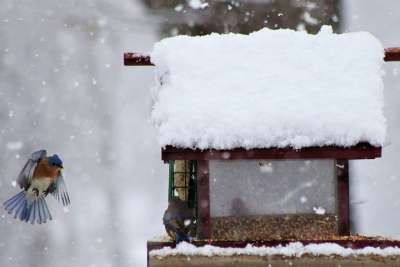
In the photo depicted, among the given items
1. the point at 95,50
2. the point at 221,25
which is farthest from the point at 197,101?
the point at 95,50

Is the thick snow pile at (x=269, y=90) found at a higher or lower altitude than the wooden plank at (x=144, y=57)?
lower

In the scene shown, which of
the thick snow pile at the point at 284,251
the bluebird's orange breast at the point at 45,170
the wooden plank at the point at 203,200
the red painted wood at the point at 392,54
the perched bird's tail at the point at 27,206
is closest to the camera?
the thick snow pile at the point at 284,251

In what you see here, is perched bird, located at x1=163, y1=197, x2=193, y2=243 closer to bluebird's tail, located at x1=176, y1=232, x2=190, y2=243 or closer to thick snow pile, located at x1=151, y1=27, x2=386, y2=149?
bluebird's tail, located at x1=176, y1=232, x2=190, y2=243

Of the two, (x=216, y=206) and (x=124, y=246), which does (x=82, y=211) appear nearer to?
(x=124, y=246)

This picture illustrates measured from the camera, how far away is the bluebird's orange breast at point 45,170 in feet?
19.3

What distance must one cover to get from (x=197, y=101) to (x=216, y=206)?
544mm

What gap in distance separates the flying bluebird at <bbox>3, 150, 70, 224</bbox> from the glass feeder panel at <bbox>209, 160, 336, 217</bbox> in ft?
4.67

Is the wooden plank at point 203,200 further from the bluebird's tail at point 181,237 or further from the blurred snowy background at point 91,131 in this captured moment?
the blurred snowy background at point 91,131

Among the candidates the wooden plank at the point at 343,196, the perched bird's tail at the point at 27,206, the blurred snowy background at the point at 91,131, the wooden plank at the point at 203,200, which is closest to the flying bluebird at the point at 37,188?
the perched bird's tail at the point at 27,206

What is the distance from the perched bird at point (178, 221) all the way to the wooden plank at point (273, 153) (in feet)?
1.30

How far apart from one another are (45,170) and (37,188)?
15cm

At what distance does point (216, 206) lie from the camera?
15.8 feet

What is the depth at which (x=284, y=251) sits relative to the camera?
4.54 metres

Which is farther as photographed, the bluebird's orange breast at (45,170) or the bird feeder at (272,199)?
the bluebird's orange breast at (45,170)
